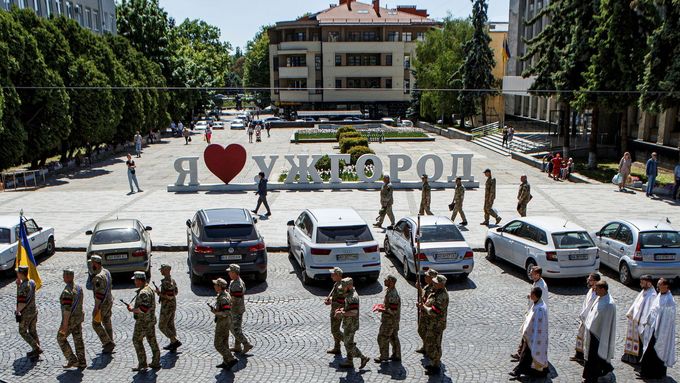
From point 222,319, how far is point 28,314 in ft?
11.2

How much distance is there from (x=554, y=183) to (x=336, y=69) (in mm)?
53898

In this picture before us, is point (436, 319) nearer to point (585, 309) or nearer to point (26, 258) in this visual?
point (585, 309)

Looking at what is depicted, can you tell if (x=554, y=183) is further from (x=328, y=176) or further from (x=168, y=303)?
(x=168, y=303)

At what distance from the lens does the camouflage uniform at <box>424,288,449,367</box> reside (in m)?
9.52

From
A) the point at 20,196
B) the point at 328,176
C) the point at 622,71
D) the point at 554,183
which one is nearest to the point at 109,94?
the point at 20,196

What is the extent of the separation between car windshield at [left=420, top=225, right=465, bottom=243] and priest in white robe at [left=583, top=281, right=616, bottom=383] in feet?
18.7

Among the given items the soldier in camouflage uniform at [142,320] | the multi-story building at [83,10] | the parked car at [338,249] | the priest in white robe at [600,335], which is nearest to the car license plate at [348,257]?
the parked car at [338,249]

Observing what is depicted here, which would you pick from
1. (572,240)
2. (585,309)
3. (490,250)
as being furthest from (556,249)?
(585,309)

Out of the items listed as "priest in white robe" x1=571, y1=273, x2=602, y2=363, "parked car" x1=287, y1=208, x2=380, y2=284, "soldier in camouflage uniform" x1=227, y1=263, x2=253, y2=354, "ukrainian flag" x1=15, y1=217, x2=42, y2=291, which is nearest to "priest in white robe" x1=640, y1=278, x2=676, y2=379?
"priest in white robe" x1=571, y1=273, x2=602, y2=363

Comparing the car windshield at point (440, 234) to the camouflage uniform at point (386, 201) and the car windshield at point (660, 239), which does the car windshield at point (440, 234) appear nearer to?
the car windshield at point (660, 239)

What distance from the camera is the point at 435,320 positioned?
9.58 m

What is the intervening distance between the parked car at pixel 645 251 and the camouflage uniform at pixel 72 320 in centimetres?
1170

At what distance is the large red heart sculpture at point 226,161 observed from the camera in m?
28.1

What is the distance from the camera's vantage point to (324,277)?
14.1 m
